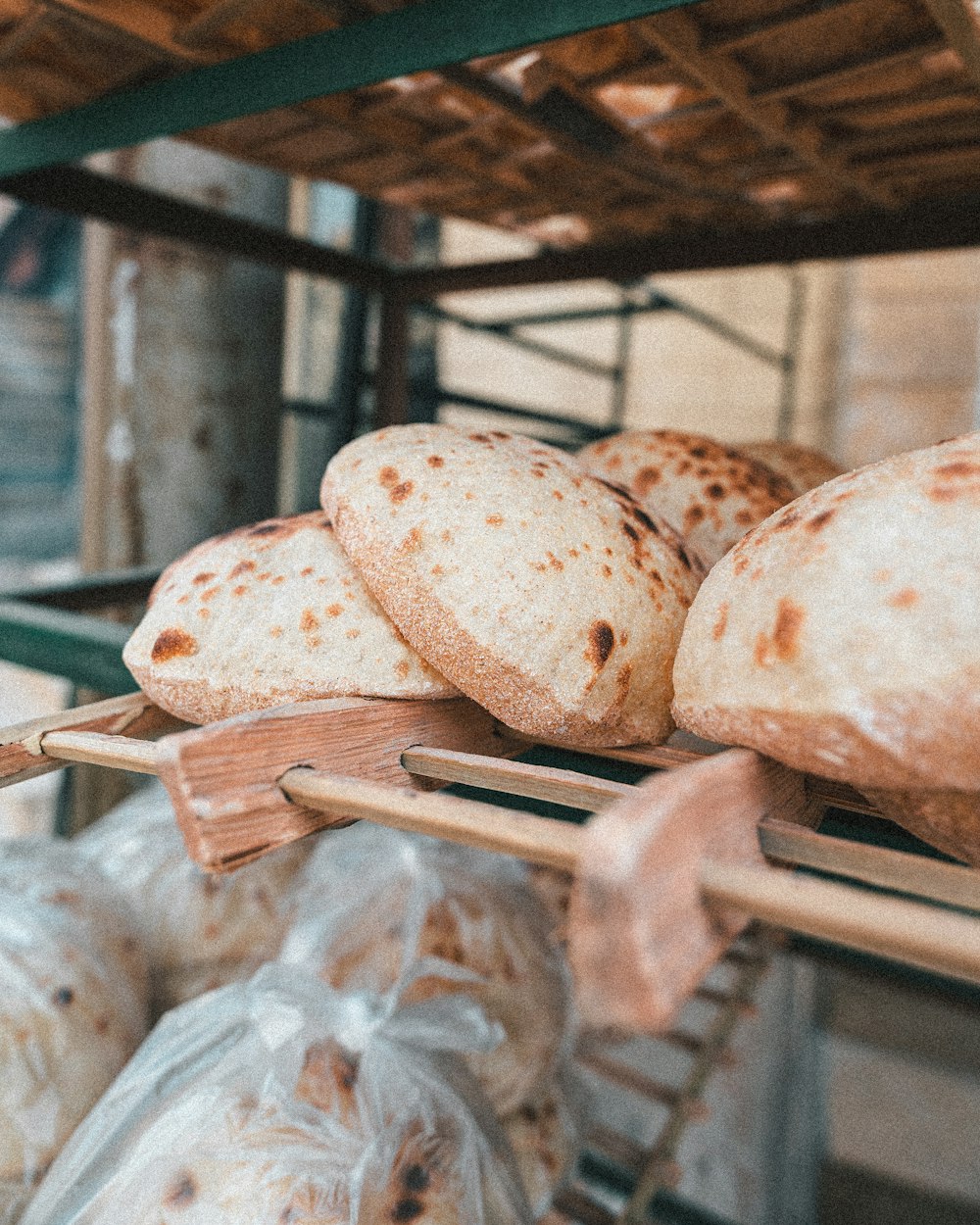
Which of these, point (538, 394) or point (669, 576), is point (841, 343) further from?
point (669, 576)

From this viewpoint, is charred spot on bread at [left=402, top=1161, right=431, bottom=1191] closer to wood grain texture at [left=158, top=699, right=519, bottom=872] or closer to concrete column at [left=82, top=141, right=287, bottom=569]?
wood grain texture at [left=158, top=699, right=519, bottom=872]

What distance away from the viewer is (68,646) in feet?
3.65

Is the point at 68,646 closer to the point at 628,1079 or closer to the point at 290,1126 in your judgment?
the point at 290,1126

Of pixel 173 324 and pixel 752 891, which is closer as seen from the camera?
pixel 752 891

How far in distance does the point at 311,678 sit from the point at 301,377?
3.11 m

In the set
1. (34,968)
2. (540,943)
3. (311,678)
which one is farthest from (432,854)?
(311,678)

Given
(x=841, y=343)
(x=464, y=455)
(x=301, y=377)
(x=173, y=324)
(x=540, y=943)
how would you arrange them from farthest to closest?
(x=841, y=343)
(x=301, y=377)
(x=173, y=324)
(x=540, y=943)
(x=464, y=455)

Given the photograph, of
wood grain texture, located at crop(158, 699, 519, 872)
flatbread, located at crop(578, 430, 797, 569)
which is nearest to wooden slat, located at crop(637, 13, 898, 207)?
flatbread, located at crop(578, 430, 797, 569)

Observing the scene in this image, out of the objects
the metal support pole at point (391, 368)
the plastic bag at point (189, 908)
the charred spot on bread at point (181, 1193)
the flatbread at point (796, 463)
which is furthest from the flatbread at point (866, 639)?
the metal support pole at point (391, 368)

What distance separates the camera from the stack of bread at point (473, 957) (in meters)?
1.24

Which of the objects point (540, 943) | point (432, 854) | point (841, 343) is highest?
point (841, 343)

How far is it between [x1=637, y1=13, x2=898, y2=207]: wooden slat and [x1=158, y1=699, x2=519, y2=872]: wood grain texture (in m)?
0.75

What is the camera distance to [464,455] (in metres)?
0.88

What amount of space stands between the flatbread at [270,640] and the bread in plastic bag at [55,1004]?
443 millimetres
